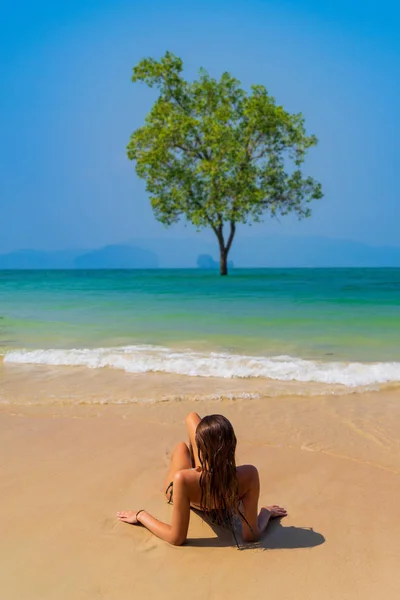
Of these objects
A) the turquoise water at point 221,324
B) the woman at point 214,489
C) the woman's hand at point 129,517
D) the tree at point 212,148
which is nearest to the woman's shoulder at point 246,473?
the woman at point 214,489

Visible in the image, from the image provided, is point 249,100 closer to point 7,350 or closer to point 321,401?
point 7,350

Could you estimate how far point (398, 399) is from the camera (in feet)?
20.2

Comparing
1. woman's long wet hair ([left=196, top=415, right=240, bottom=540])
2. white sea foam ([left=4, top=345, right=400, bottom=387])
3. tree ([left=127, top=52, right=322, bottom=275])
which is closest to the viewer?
woman's long wet hair ([left=196, top=415, right=240, bottom=540])

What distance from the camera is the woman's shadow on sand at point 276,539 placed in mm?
3035

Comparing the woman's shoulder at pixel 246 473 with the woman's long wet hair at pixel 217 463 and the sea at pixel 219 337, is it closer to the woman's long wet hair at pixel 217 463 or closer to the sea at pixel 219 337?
the woman's long wet hair at pixel 217 463

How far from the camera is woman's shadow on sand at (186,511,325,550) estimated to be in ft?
9.96

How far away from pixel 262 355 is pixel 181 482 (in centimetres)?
579

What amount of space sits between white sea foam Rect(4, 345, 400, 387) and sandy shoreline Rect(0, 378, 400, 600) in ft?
5.22

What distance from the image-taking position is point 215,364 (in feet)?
25.8

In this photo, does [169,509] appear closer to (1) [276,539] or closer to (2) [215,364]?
(1) [276,539]

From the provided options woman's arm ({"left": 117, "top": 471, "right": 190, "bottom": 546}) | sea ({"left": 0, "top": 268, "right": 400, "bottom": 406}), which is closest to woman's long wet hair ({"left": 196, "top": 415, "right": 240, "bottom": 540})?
woman's arm ({"left": 117, "top": 471, "right": 190, "bottom": 546})

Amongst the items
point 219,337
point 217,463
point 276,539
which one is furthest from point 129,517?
point 219,337

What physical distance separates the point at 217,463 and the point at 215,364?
488cm

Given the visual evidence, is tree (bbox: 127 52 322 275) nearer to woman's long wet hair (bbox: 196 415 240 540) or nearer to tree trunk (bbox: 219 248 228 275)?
tree trunk (bbox: 219 248 228 275)
